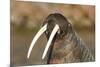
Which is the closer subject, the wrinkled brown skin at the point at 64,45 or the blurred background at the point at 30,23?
the blurred background at the point at 30,23

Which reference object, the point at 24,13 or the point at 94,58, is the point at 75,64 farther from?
the point at 24,13

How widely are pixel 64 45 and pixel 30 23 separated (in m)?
0.38

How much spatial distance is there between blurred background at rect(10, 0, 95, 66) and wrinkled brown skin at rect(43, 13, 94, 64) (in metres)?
0.05

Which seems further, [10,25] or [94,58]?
[94,58]

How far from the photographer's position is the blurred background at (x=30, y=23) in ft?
5.37

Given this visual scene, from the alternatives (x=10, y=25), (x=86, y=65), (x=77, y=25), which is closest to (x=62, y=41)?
(x=77, y=25)

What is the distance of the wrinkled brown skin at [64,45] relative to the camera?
176cm

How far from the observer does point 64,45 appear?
5.90 feet

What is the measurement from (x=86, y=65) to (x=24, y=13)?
0.77 m

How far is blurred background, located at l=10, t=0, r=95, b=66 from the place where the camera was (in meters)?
1.64

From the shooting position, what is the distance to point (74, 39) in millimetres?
1839

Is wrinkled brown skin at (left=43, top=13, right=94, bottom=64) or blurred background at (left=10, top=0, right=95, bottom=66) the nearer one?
blurred background at (left=10, top=0, right=95, bottom=66)

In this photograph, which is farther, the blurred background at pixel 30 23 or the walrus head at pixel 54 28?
the walrus head at pixel 54 28

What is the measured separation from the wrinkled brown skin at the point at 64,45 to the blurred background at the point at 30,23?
0.16 feet
